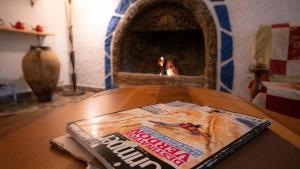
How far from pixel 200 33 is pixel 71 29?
1693mm

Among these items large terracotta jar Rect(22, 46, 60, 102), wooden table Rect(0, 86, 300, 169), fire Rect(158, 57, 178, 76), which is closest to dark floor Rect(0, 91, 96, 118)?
large terracotta jar Rect(22, 46, 60, 102)

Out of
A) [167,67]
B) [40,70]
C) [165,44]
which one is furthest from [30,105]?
[165,44]

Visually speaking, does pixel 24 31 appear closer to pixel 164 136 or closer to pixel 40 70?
pixel 40 70

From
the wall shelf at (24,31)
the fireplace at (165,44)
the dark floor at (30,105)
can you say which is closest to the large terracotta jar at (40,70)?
the dark floor at (30,105)

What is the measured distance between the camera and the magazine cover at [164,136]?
280 millimetres

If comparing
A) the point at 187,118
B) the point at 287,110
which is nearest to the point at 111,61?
the point at 287,110

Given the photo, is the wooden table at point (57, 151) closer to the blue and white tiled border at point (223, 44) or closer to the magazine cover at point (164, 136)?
the magazine cover at point (164, 136)

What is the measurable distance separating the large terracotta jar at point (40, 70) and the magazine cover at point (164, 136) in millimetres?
1950

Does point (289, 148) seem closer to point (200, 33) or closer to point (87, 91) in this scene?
point (200, 33)

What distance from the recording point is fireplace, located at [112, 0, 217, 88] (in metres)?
2.02

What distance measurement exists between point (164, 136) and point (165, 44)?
2221mm

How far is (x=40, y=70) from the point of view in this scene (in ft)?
6.93

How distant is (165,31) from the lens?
2395 millimetres

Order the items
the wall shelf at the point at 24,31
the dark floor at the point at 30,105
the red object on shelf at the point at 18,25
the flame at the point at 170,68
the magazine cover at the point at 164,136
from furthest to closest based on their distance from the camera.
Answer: the flame at the point at 170,68
the red object on shelf at the point at 18,25
the wall shelf at the point at 24,31
the dark floor at the point at 30,105
the magazine cover at the point at 164,136
